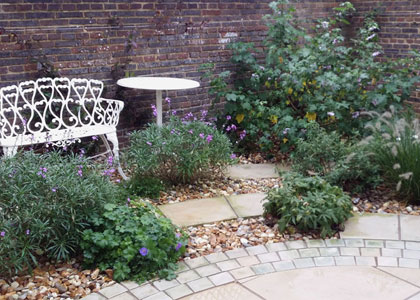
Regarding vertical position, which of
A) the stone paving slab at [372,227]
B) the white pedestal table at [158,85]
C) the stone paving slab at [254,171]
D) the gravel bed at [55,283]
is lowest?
the stone paving slab at [254,171]

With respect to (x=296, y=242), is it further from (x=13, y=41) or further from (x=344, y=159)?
(x=13, y=41)

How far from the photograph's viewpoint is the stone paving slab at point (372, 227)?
13.2ft

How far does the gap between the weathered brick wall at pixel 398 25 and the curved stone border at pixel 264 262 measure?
4.91 meters

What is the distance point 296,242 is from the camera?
395cm

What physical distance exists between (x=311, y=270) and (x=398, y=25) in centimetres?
594

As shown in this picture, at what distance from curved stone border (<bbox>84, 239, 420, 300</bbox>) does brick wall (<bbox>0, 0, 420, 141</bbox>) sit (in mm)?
2747

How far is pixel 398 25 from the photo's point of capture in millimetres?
8297

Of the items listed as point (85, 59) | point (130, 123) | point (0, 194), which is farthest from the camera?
point (130, 123)

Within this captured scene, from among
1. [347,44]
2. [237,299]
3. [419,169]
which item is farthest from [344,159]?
[347,44]

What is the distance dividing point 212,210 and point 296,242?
868mm

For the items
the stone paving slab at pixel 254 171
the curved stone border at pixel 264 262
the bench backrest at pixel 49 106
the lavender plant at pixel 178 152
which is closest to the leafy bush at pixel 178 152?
the lavender plant at pixel 178 152

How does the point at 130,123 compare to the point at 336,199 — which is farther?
the point at 130,123

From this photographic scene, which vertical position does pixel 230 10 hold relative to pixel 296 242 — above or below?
above

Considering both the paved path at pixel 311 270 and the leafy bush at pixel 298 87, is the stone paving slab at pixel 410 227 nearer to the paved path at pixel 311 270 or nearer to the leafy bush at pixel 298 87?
the paved path at pixel 311 270
